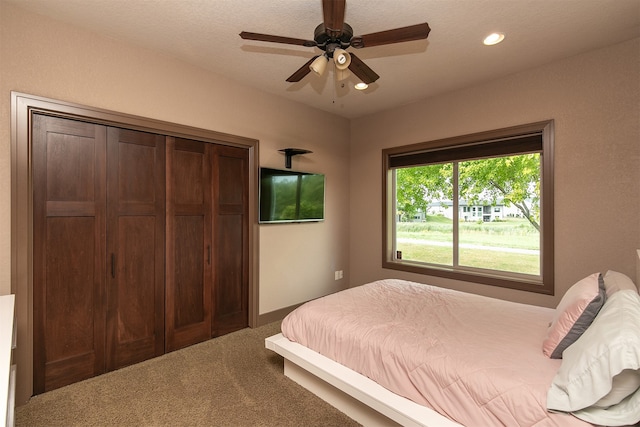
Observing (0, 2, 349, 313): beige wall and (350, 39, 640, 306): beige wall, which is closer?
(0, 2, 349, 313): beige wall

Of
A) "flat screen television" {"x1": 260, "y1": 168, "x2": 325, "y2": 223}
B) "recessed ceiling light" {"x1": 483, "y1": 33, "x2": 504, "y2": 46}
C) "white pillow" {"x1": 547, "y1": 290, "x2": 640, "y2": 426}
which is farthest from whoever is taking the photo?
"flat screen television" {"x1": 260, "y1": 168, "x2": 325, "y2": 223}

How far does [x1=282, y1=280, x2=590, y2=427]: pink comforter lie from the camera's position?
4.55 ft

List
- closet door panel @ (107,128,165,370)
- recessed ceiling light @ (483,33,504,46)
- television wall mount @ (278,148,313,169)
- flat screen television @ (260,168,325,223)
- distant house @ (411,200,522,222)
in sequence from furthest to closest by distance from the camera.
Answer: television wall mount @ (278,148,313,169) → flat screen television @ (260,168,325,223) → distant house @ (411,200,522,222) → closet door panel @ (107,128,165,370) → recessed ceiling light @ (483,33,504,46)

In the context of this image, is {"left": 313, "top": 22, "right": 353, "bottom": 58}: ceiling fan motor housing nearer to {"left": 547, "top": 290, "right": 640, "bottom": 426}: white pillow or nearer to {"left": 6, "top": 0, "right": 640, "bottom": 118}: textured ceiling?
{"left": 6, "top": 0, "right": 640, "bottom": 118}: textured ceiling

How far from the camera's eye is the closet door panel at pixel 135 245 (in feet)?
8.25

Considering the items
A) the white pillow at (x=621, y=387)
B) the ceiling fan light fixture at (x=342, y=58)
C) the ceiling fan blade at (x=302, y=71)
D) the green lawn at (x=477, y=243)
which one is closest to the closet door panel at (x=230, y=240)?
the ceiling fan blade at (x=302, y=71)

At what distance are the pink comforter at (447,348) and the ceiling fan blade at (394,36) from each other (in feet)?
5.94

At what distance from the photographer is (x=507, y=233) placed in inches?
131

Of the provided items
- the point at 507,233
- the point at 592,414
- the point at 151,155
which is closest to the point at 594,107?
the point at 507,233

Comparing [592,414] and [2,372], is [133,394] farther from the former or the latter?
[592,414]

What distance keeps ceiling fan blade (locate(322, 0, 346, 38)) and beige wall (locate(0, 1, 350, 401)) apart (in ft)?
5.76

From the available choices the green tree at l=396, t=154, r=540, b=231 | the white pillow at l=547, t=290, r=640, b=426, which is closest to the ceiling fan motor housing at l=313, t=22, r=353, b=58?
the white pillow at l=547, t=290, r=640, b=426

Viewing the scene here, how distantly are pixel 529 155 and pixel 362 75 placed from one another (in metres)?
2.15

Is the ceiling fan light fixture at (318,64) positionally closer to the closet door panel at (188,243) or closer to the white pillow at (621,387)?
the closet door panel at (188,243)
